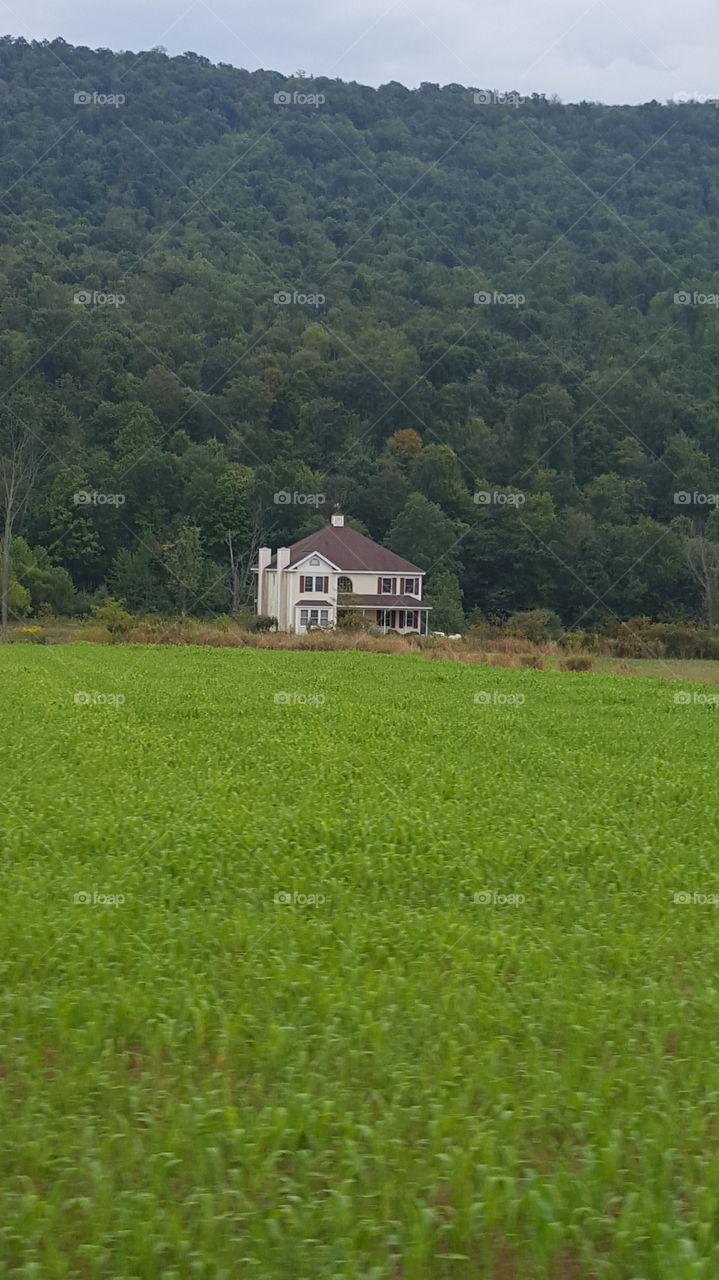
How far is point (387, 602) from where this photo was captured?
69000 millimetres

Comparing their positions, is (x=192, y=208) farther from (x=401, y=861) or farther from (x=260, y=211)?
(x=401, y=861)

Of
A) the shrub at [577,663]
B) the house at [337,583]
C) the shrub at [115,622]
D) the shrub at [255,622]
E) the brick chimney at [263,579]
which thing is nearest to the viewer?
the shrub at [577,663]

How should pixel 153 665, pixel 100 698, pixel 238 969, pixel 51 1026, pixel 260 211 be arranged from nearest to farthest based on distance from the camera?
pixel 51 1026, pixel 238 969, pixel 100 698, pixel 153 665, pixel 260 211

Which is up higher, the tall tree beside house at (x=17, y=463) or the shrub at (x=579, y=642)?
the tall tree beside house at (x=17, y=463)

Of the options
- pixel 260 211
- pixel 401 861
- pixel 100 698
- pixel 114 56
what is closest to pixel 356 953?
pixel 401 861

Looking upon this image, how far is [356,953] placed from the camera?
292 inches

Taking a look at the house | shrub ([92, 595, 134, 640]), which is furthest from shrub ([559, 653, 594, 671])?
the house

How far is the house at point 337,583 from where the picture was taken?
67.1 m

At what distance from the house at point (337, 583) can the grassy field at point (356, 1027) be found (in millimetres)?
52924

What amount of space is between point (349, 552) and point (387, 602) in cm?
347

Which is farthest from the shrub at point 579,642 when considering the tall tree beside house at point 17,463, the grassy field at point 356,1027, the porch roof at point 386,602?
the tall tree beside house at point 17,463

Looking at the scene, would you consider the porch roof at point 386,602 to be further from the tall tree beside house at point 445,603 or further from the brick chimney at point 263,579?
the brick chimney at point 263,579

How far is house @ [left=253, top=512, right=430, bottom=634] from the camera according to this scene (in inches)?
2640

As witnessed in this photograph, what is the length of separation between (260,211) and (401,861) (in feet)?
324
